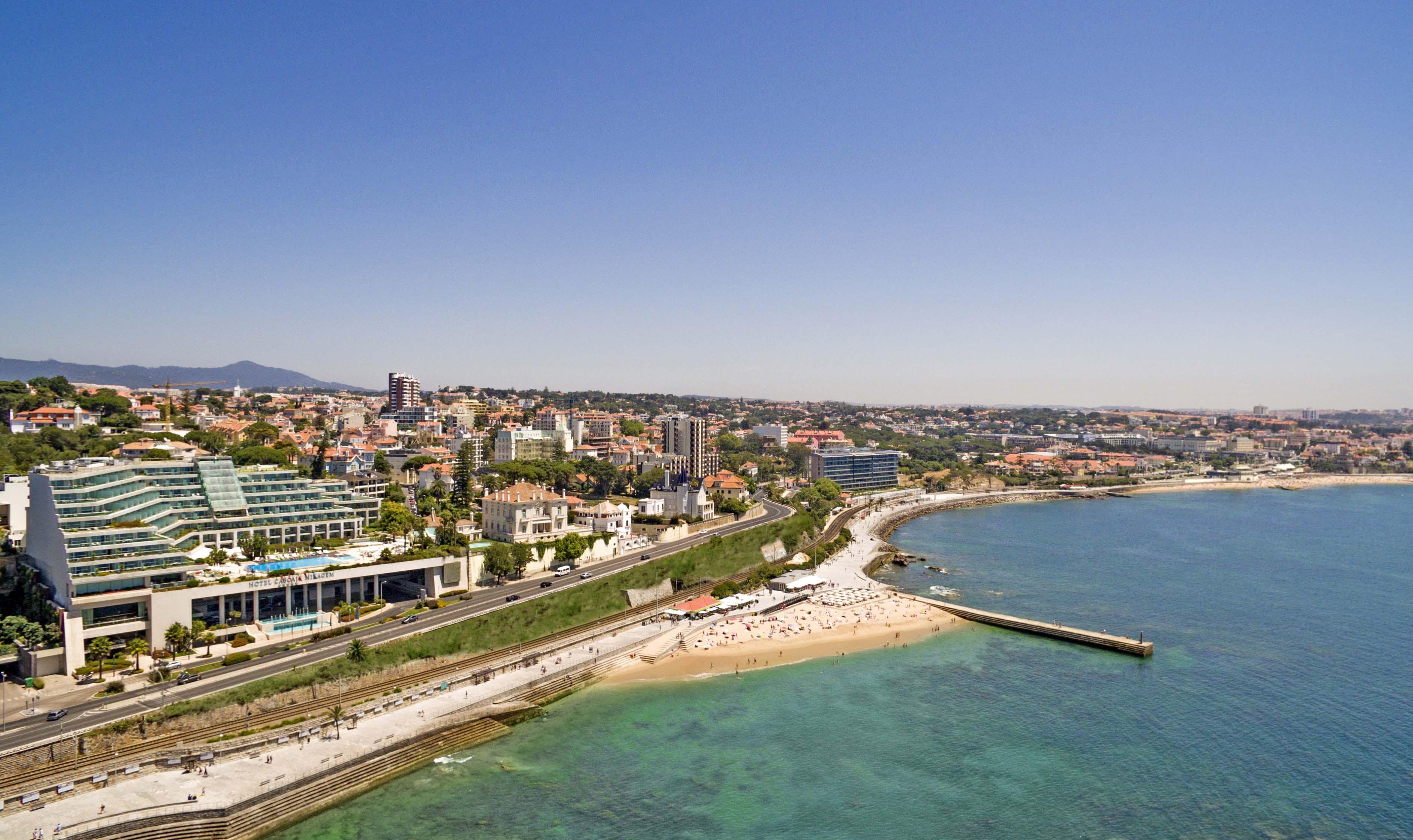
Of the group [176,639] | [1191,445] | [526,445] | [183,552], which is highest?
[526,445]

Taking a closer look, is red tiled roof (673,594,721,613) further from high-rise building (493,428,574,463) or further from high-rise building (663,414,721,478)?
high-rise building (663,414,721,478)

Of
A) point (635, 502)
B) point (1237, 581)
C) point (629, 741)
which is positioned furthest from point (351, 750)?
point (1237, 581)

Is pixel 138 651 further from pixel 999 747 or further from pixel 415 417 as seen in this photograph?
pixel 415 417

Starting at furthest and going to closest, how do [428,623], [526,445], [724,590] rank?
1. [526,445]
2. [724,590]
3. [428,623]

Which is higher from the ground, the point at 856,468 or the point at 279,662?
the point at 856,468

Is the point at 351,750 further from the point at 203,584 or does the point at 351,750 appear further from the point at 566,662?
the point at 203,584

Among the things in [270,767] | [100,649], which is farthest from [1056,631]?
[100,649]

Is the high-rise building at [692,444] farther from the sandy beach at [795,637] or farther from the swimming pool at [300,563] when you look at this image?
the swimming pool at [300,563]

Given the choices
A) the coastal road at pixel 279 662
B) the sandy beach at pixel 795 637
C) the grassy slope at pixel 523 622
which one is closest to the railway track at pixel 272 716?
the grassy slope at pixel 523 622
